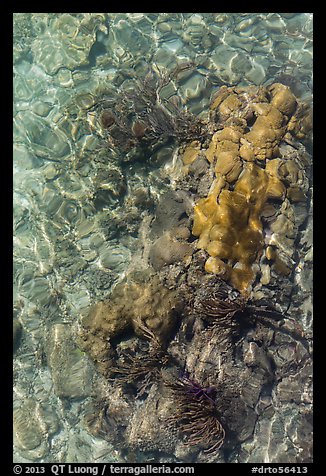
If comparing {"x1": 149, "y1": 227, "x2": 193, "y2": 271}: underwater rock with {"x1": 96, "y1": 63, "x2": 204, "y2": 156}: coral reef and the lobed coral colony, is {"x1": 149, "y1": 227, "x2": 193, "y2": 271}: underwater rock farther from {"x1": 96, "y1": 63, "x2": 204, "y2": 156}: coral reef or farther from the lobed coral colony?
{"x1": 96, "y1": 63, "x2": 204, "y2": 156}: coral reef

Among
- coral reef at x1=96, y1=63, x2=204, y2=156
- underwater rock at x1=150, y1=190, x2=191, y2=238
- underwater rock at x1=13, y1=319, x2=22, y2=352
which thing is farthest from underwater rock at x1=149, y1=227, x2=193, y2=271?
underwater rock at x1=13, y1=319, x2=22, y2=352

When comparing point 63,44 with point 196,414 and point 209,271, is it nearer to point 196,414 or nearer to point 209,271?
point 209,271

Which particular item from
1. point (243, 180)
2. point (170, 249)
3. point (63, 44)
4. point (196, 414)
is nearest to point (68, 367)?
point (196, 414)

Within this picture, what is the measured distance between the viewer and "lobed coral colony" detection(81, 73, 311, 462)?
17.1 ft

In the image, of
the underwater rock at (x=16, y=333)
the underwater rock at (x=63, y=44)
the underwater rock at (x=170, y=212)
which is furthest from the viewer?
the underwater rock at (x=63, y=44)

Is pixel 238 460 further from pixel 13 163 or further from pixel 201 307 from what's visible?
pixel 13 163

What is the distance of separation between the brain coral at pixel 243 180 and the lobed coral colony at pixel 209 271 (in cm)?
2

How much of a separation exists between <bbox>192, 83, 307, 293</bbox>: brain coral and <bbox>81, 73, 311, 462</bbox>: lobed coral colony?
0.02 meters

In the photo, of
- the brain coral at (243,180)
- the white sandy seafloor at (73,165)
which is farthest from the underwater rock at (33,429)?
the brain coral at (243,180)

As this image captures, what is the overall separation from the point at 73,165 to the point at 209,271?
318 cm

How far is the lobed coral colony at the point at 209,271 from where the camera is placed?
5203 millimetres

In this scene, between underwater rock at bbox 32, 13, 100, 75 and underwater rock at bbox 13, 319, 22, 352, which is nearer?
underwater rock at bbox 13, 319, 22, 352

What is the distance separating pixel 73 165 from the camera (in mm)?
6613

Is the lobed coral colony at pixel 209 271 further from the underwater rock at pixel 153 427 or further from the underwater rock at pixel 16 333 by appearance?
the underwater rock at pixel 16 333
